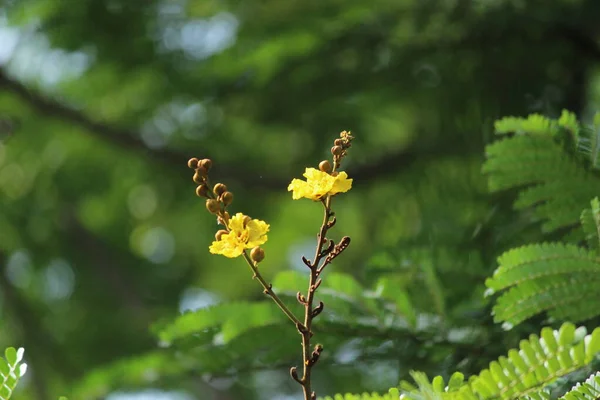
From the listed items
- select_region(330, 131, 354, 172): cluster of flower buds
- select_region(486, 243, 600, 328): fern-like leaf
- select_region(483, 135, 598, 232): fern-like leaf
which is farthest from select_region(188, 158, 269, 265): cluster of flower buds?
Answer: select_region(483, 135, 598, 232): fern-like leaf

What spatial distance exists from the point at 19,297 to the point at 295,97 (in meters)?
2.04

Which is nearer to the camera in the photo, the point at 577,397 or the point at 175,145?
the point at 577,397

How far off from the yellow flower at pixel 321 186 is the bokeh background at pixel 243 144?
0.75 metres

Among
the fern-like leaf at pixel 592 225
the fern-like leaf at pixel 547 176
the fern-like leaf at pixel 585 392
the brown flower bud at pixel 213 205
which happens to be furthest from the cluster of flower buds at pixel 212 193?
the fern-like leaf at pixel 547 176

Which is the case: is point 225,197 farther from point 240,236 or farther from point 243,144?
point 243,144

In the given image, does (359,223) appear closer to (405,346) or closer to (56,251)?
(56,251)

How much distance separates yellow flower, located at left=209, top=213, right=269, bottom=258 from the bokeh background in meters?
0.77

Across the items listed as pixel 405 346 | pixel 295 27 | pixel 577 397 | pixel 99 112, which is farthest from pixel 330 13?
pixel 577 397

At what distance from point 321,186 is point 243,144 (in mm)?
2928

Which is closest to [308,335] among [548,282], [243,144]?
[548,282]

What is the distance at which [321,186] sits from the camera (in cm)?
104

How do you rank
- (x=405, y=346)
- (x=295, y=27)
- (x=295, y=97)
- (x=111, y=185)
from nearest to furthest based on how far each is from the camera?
1. (x=405, y=346)
2. (x=295, y=27)
3. (x=295, y=97)
4. (x=111, y=185)

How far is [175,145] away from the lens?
3.76 m

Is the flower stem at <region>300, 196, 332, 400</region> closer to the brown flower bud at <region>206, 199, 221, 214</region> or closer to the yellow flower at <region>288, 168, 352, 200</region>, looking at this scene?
the yellow flower at <region>288, 168, 352, 200</region>
